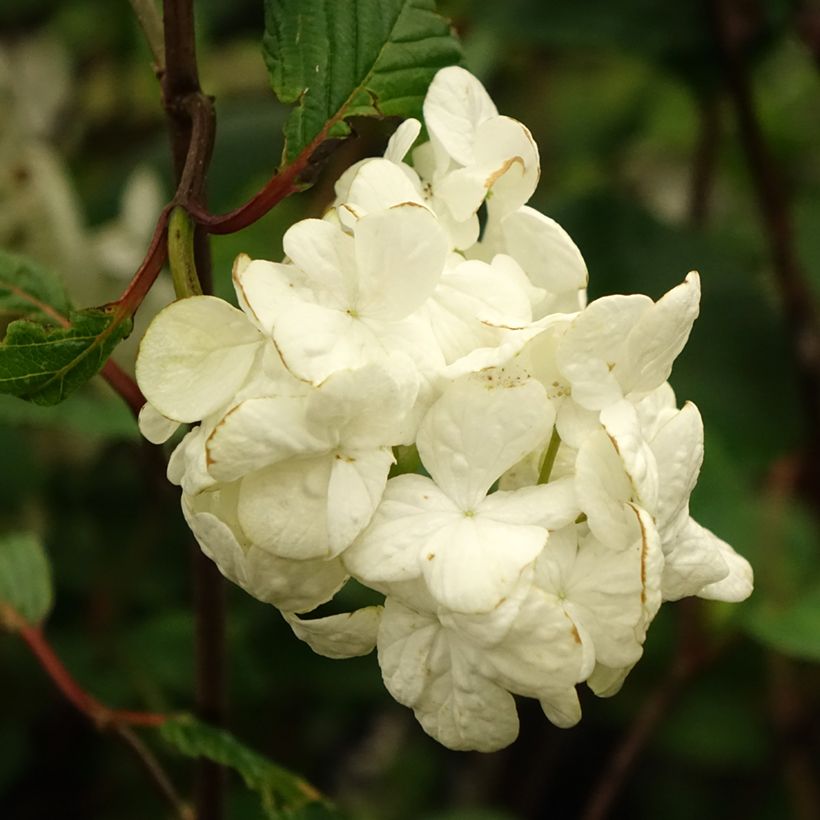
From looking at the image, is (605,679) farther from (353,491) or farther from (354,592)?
(354,592)

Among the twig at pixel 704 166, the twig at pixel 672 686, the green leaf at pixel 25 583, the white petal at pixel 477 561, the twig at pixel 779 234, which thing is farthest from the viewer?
the twig at pixel 704 166

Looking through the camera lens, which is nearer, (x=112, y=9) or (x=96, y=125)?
(x=112, y=9)

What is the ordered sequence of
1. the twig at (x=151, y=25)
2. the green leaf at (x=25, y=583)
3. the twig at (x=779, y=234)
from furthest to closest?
the twig at (x=779, y=234), the green leaf at (x=25, y=583), the twig at (x=151, y=25)

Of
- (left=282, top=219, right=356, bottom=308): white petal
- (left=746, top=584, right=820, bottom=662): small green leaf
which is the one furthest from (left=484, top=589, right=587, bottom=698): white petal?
(left=746, top=584, right=820, bottom=662): small green leaf

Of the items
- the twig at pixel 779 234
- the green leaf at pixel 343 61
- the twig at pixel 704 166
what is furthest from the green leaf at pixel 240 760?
the twig at pixel 704 166

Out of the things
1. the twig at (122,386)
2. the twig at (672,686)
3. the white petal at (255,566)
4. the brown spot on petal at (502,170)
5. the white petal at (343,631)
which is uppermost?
the brown spot on petal at (502,170)

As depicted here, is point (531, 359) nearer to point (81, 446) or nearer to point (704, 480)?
point (704, 480)

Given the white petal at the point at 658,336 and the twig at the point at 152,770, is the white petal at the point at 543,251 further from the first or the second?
the twig at the point at 152,770

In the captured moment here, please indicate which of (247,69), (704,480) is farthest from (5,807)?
(247,69)
